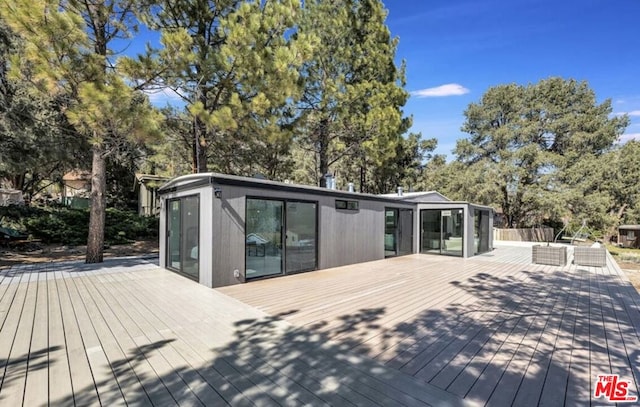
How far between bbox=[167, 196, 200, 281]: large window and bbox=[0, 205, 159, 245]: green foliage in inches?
219

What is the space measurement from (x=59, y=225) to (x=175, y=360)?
1078 centimetres

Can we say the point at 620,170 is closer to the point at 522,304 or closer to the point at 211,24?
the point at 522,304

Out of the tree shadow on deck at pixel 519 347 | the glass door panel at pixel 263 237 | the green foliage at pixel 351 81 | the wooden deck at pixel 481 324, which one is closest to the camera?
the tree shadow on deck at pixel 519 347

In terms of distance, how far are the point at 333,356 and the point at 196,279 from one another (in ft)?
12.7

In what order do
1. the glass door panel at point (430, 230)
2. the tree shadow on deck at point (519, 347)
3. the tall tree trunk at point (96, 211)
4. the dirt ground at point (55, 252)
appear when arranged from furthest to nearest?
the glass door panel at point (430, 230) < the dirt ground at point (55, 252) < the tall tree trunk at point (96, 211) < the tree shadow on deck at point (519, 347)

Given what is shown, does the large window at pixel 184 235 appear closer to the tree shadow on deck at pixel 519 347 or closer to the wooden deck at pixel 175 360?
the wooden deck at pixel 175 360

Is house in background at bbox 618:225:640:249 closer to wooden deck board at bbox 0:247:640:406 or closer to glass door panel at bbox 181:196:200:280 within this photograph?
wooden deck board at bbox 0:247:640:406

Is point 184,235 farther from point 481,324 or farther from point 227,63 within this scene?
point 481,324

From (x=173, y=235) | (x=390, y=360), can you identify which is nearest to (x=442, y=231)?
(x=173, y=235)

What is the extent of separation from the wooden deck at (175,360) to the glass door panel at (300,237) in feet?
7.70

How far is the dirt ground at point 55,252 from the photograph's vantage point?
7.93 metres

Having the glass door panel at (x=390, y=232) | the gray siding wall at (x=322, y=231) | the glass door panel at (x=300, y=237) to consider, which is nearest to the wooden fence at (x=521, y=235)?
the gray siding wall at (x=322, y=231)

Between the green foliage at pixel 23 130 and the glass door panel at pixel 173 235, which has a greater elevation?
the green foliage at pixel 23 130

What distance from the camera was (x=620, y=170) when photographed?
1869 cm
